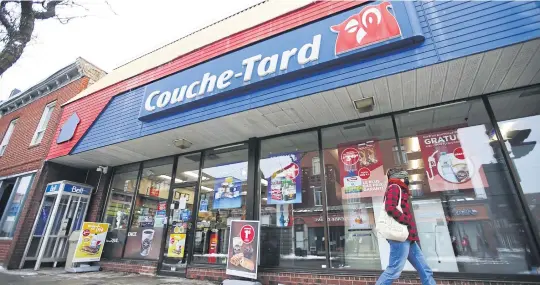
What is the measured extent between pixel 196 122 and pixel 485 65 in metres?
4.86

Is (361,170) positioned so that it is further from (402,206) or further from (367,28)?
(367,28)

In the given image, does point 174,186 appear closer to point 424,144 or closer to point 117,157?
point 117,157

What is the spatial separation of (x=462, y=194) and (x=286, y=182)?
3.08 meters

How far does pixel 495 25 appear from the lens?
140 inches

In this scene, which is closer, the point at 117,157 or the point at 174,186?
the point at 174,186

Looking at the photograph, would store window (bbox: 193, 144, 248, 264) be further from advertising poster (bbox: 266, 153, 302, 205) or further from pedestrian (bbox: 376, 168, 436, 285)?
pedestrian (bbox: 376, 168, 436, 285)

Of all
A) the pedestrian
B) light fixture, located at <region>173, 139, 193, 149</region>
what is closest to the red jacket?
the pedestrian

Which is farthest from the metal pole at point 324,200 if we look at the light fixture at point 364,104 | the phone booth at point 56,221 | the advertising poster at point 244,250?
the phone booth at point 56,221

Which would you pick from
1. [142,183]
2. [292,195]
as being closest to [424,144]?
[292,195]

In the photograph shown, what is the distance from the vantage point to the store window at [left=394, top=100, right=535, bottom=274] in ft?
13.0

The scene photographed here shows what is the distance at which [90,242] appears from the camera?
7059 millimetres

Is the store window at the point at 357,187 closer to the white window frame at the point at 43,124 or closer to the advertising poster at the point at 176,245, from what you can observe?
the advertising poster at the point at 176,245

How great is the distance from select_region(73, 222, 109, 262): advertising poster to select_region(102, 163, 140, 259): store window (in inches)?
10.7

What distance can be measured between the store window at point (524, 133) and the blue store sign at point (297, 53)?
208cm
